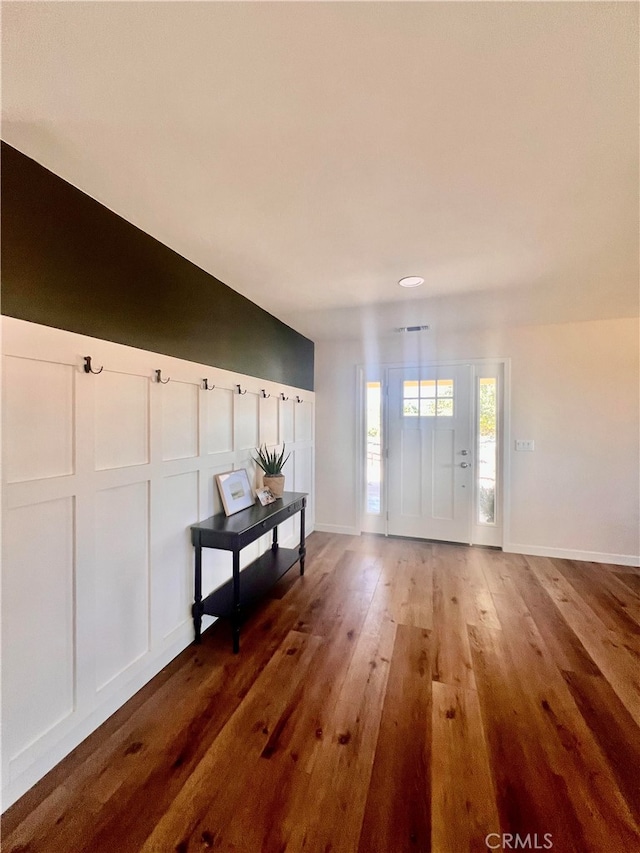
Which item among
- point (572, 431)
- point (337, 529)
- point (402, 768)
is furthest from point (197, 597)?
point (572, 431)

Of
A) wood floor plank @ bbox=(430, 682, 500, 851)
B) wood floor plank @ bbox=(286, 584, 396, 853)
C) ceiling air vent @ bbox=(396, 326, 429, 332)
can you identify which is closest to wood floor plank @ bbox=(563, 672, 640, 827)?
wood floor plank @ bbox=(430, 682, 500, 851)

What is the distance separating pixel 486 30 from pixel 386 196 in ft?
2.14

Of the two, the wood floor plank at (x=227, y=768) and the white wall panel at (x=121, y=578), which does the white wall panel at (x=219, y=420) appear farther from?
the wood floor plank at (x=227, y=768)

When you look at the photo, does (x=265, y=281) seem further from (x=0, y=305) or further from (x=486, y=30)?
(x=486, y=30)

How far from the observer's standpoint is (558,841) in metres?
1.15

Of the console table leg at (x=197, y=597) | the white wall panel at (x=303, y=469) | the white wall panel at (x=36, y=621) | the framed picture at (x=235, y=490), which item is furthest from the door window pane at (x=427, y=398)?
the white wall panel at (x=36, y=621)

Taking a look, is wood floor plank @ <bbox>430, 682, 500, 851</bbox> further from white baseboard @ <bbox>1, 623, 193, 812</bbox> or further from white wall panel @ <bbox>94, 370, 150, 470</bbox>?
white wall panel @ <bbox>94, 370, 150, 470</bbox>

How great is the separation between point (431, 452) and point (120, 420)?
10.7 feet

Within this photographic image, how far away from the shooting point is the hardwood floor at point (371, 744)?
3.84ft

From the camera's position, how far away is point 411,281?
2385 millimetres

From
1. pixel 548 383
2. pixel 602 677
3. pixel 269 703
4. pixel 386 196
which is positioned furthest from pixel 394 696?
pixel 548 383

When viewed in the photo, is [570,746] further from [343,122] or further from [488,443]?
[488,443]

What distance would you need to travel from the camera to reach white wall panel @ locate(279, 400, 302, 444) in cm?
343

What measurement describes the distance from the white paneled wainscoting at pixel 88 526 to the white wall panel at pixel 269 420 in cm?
77
